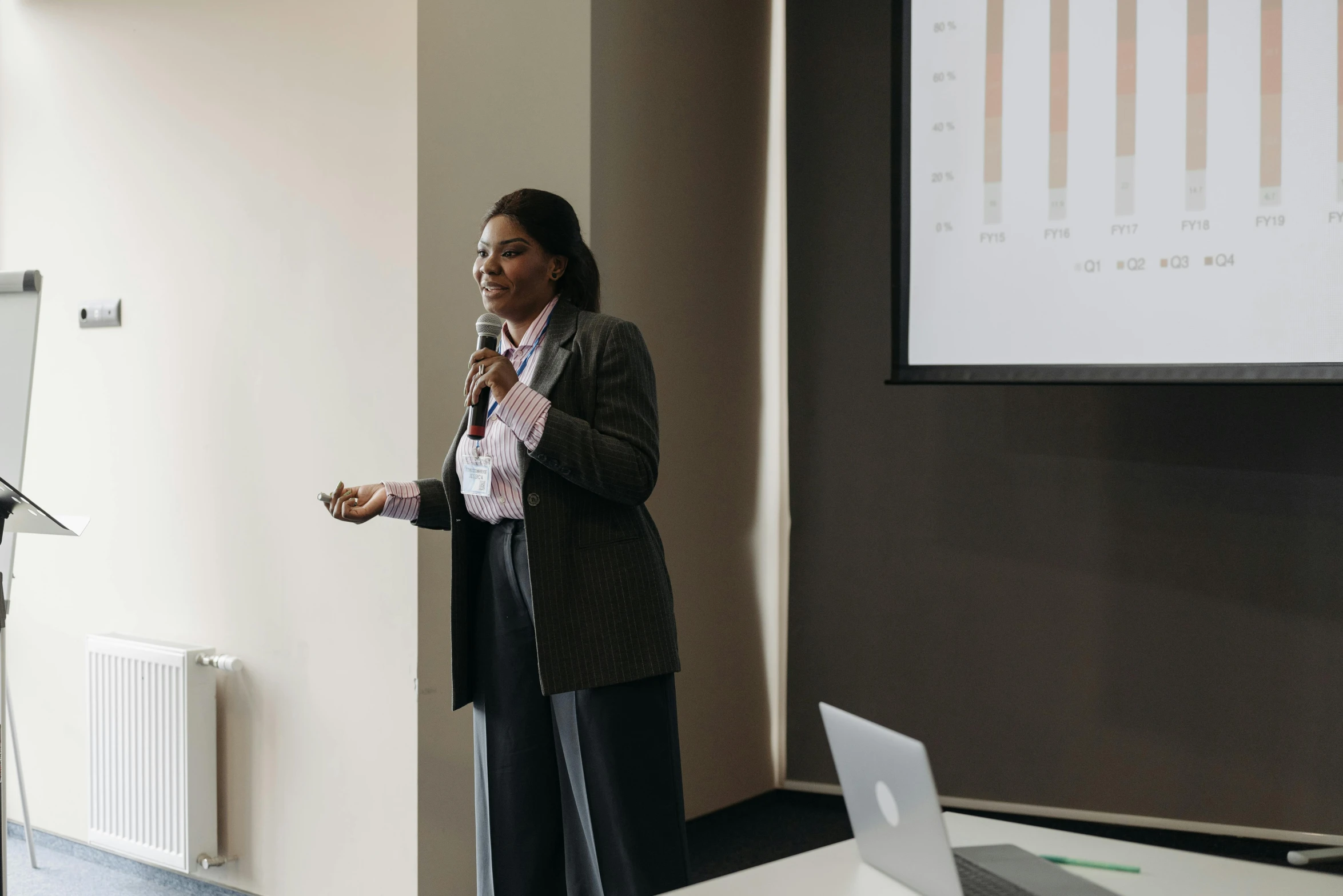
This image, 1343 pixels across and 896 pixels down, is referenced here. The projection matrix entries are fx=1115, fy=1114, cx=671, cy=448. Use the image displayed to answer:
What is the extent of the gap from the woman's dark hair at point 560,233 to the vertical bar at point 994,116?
51.5 inches

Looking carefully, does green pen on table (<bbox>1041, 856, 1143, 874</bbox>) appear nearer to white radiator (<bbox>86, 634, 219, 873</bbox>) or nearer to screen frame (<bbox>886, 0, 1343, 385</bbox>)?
screen frame (<bbox>886, 0, 1343, 385</bbox>)

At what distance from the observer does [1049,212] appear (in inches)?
110

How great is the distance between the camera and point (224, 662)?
2682 millimetres

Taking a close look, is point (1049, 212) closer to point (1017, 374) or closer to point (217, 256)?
point (1017, 374)

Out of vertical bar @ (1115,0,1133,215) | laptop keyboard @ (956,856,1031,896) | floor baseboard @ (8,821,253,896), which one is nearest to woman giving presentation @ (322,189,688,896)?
laptop keyboard @ (956,856,1031,896)

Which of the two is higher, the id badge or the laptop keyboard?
the id badge

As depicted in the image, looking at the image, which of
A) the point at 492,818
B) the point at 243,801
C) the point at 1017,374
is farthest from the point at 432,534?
the point at 1017,374

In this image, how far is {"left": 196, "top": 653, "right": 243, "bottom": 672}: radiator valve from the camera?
2.68 m

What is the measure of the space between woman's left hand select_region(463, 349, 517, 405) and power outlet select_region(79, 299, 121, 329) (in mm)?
1710

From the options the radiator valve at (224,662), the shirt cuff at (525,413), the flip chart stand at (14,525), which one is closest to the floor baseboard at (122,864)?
the radiator valve at (224,662)

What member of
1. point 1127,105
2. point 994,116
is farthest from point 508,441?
point 1127,105

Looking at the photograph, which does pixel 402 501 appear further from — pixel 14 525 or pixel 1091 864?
pixel 1091 864

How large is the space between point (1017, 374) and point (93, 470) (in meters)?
2.48

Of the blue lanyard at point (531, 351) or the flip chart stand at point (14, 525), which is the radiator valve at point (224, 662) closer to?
the flip chart stand at point (14, 525)
